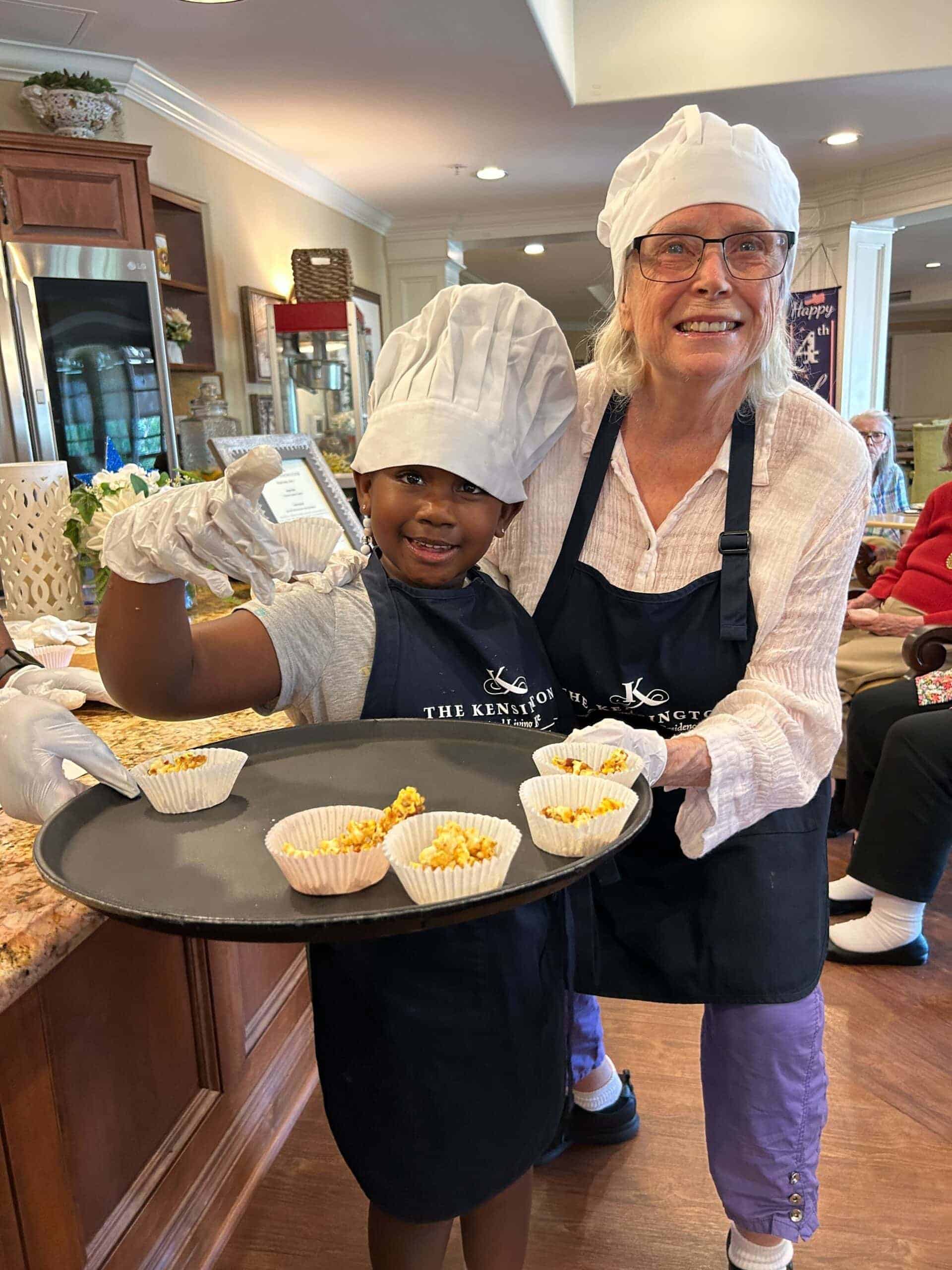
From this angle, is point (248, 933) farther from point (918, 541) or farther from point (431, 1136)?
point (918, 541)

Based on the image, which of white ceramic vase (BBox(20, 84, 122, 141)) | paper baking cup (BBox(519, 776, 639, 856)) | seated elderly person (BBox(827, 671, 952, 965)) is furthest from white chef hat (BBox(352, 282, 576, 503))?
white ceramic vase (BBox(20, 84, 122, 141))

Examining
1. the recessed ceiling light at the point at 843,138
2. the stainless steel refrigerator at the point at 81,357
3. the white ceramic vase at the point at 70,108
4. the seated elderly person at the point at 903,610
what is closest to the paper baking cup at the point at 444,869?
the seated elderly person at the point at 903,610

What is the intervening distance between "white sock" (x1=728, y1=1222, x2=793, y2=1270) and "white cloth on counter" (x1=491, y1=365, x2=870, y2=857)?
2.27 ft

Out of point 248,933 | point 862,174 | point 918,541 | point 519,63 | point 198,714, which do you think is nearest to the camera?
point 248,933

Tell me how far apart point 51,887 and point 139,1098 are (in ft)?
1.56

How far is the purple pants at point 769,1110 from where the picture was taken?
127 centimetres

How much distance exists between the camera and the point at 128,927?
1.16 metres

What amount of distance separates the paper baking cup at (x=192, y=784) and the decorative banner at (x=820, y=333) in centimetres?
657

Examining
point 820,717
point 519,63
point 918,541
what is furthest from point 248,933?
point 519,63

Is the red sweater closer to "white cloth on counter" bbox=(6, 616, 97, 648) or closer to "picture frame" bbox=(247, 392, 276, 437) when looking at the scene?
"white cloth on counter" bbox=(6, 616, 97, 648)

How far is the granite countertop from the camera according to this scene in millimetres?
783

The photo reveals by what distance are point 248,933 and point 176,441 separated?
4.06 m

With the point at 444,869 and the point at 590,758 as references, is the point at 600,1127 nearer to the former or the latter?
the point at 590,758

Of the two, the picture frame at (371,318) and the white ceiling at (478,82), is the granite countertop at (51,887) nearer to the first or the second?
the white ceiling at (478,82)
